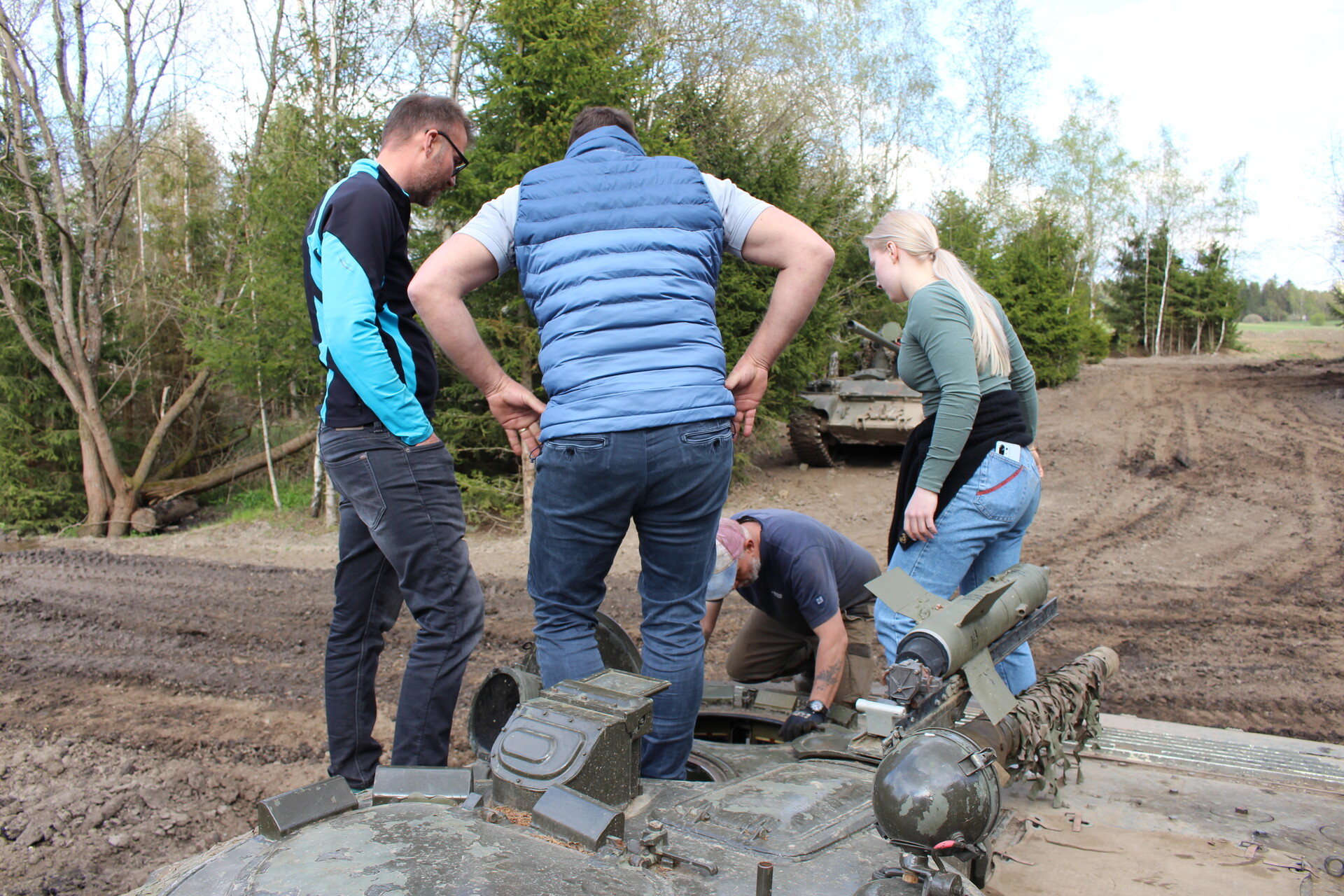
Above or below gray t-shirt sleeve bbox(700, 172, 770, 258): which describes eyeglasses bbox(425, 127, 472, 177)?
above

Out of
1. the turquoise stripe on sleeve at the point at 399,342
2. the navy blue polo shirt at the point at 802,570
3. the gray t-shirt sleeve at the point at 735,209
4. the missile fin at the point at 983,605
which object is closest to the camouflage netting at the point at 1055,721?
the missile fin at the point at 983,605

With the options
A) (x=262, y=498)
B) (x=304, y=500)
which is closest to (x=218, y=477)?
(x=262, y=498)

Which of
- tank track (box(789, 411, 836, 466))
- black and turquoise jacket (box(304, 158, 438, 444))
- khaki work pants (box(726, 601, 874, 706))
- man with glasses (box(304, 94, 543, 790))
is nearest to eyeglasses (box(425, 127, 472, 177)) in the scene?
man with glasses (box(304, 94, 543, 790))

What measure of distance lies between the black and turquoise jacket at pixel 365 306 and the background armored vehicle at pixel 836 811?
83cm

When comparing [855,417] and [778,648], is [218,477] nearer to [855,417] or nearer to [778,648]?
[855,417]

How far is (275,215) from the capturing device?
32.0ft

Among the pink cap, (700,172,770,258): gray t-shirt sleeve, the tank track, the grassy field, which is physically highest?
the grassy field

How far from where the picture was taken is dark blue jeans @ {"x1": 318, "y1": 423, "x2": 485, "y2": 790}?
2.65 metres

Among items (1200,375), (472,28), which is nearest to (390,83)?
(472,28)

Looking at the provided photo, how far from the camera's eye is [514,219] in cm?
242

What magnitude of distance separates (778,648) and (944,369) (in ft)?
5.36

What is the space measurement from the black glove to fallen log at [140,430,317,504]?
33.9 ft

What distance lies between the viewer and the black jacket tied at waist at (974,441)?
304 cm

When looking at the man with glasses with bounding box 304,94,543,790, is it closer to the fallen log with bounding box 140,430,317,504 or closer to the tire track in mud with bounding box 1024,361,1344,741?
the tire track in mud with bounding box 1024,361,1344,741
